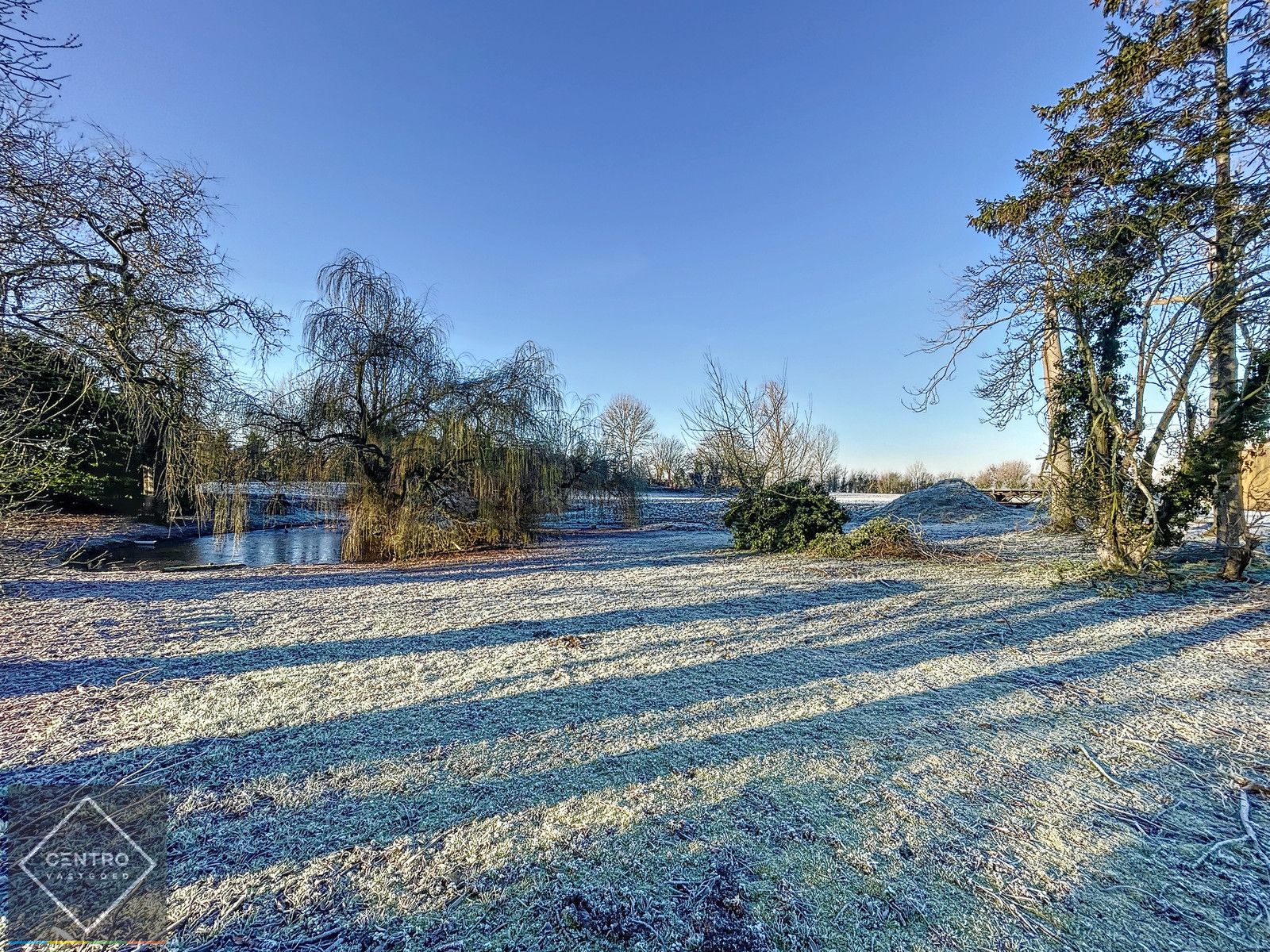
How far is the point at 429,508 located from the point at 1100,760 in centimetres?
900

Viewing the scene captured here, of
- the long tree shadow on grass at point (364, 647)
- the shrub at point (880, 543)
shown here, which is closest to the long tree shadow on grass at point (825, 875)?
the long tree shadow on grass at point (364, 647)

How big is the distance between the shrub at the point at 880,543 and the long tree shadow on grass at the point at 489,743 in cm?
438

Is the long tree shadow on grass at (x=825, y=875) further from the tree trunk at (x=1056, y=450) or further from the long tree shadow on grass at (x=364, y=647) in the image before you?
the tree trunk at (x=1056, y=450)

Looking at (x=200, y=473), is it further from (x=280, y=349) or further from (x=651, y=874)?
(x=651, y=874)

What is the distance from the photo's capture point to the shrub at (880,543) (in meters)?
8.00

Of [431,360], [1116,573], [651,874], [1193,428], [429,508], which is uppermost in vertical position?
[431,360]

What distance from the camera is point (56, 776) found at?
2119 millimetres

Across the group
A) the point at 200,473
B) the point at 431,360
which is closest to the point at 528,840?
the point at 200,473

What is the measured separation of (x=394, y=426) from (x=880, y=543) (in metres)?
8.41

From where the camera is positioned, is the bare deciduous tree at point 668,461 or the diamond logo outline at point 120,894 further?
the bare deciduous tree at point 668,461

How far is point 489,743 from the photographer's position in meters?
Result: 2.48

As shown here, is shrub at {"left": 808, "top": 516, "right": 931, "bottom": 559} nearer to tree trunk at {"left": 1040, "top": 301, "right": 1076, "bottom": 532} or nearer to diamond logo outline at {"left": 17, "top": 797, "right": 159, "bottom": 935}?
tree trunk at {"left": 1040, "top": 301, "right": 1076, "bottom": 532}

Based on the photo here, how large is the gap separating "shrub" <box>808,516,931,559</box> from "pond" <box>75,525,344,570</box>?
27.8 ft

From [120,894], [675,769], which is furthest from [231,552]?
[675,769]
